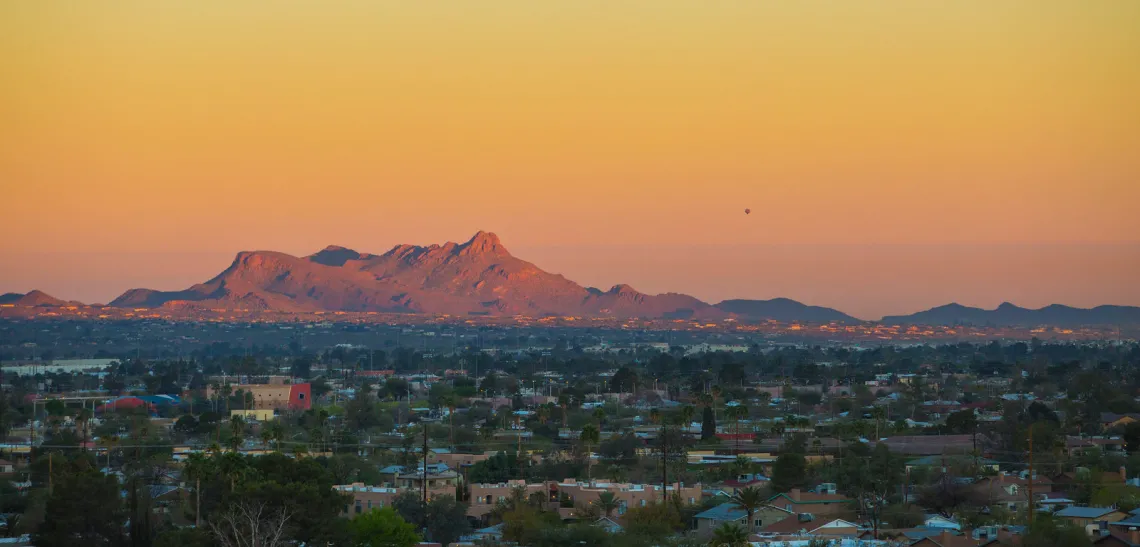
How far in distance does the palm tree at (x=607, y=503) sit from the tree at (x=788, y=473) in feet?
23.4

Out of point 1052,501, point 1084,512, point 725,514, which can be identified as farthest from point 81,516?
point 1052,501

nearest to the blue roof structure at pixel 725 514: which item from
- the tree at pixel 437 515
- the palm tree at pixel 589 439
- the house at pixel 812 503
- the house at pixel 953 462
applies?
the house at pixel 812 503

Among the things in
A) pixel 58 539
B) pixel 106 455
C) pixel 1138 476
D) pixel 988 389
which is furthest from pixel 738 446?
pixel 988 389

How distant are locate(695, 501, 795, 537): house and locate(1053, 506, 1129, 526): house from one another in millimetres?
8610

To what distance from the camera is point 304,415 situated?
10631cm

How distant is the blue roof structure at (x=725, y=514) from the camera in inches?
2194

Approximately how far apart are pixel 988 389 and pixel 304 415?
57.5 meters

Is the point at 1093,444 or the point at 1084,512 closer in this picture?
the point at 1084,512

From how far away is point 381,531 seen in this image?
4969cm

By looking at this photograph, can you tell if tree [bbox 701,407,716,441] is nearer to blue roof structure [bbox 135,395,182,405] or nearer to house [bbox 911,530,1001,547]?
house [bbox 911,530,1001,547]

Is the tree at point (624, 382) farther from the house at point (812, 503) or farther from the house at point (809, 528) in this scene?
the house at point (809, 528)

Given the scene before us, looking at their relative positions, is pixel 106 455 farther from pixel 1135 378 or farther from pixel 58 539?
pixel 1135 378

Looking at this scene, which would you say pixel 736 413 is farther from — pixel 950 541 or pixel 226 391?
pixel 950 541

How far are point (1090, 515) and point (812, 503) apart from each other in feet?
31.6
